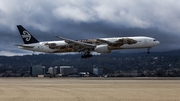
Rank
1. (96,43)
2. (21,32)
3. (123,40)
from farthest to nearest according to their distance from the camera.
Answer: (21,32)
(96,43)
(123,40)

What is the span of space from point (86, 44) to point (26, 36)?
69.0ft

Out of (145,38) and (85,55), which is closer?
(145,38)

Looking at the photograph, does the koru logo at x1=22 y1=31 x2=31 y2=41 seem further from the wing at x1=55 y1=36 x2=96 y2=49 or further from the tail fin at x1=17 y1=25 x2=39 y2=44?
the wing at x1=55 y1=36 x2=96 y2=49

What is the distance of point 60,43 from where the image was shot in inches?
3755

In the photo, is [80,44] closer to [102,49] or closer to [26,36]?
[102,49]

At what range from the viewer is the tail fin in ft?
331

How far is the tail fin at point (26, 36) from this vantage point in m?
101

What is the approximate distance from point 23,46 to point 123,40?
2862 centimetres

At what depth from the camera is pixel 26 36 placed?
102375mm
